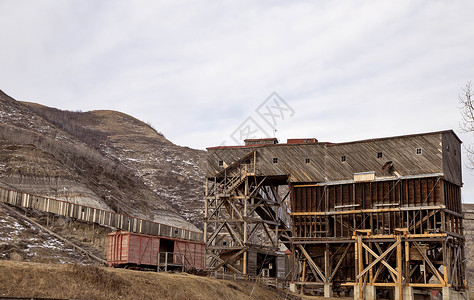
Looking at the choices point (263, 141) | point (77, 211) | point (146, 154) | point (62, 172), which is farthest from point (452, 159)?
point (146, 154)

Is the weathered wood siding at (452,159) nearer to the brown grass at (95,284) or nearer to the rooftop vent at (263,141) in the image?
the rooftop vent at (263,141)

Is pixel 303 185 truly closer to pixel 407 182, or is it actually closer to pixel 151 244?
pixel 407 182

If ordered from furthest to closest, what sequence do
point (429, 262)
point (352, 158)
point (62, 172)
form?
point (62, 172)
point (352, 158)
point (429, 262)

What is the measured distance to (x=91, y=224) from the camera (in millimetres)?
61844

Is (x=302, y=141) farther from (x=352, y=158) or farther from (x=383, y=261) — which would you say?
(x=383, y=261)

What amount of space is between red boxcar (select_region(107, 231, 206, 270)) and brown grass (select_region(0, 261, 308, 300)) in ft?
22.6

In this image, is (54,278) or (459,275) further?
(459,275)

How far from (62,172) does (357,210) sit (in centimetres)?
4179

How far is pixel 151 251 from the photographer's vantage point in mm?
44750

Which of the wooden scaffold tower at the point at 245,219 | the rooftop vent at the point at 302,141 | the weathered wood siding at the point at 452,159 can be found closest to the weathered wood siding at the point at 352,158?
the weathered wood siding at the point at 452,159

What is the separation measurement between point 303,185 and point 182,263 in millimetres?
15913

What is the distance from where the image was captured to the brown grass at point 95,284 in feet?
90.8

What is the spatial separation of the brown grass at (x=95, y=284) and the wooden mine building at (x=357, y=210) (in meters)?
16.5

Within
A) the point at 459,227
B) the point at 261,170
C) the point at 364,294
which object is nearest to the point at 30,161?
the point at 261,170
